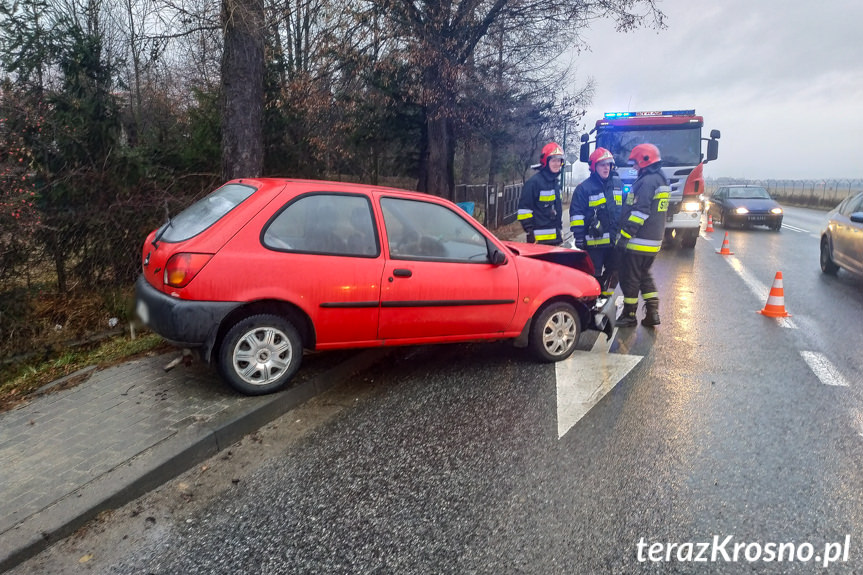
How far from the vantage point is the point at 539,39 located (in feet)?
43.9

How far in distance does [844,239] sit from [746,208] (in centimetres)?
1031

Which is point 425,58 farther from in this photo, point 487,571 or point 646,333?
point 487,571

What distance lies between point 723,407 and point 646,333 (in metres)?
2.19

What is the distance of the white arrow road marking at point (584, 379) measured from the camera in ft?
13.9

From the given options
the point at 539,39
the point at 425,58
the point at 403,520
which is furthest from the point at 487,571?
the point at 539,39

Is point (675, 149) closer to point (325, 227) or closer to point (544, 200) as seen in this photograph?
point (544, 200)

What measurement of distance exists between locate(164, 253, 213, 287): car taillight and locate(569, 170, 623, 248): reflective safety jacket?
437cm

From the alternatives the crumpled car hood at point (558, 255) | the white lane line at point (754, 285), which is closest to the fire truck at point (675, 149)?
the white lane line at point (754, 285)

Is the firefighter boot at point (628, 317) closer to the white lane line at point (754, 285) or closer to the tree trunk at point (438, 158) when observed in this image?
the white lane line at point (754, 285)

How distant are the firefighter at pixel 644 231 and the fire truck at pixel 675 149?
700 centimetres

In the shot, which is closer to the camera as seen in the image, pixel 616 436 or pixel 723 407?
pixel 616 436

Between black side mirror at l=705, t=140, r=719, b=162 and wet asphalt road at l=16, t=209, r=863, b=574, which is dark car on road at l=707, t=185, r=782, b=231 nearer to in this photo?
black side mirror at l=705, t=140, r=719, b=162

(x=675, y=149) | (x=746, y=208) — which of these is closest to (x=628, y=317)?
(x=675, y=149)

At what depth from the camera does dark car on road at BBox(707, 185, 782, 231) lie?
18500mm
